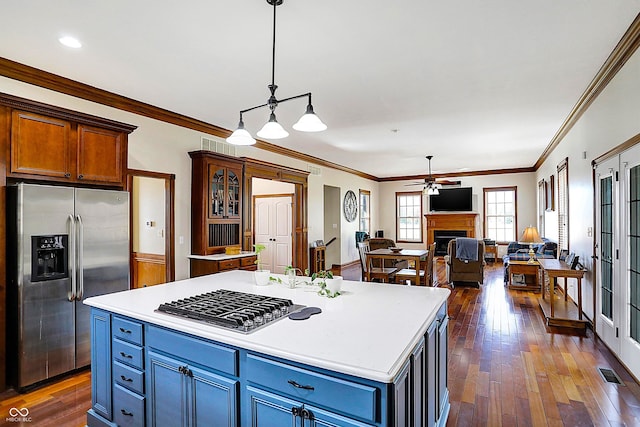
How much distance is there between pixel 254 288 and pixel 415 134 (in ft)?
14.0

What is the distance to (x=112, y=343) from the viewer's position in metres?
2.20

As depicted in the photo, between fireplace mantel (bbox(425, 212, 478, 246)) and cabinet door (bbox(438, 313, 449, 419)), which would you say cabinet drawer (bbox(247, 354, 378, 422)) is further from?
fireplace mantel (bbox(425, 212, 478, 246))

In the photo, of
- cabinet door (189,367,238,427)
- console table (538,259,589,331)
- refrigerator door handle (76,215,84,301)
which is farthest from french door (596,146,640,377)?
refrigerator door handle (76,215,84,301)

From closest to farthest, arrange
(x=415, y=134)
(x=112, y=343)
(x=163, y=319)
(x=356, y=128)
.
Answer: (x=163, y=319) → (x=112, y=343) → (x=356, y=128) → (x=415, y=134)

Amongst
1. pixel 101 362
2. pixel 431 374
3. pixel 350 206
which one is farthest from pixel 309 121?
pixel 350 206

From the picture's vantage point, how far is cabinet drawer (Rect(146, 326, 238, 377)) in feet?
5.36

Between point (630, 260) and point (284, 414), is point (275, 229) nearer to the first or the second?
point (630, 260)

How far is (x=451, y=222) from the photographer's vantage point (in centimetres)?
1067

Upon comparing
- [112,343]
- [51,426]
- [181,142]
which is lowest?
[51,426]

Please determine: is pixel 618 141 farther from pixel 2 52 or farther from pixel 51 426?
pixel 2 52

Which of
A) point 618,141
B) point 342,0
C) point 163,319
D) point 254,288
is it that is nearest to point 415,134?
point 618,141

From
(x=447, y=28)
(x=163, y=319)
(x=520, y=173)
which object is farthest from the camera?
(x=520, y=173)

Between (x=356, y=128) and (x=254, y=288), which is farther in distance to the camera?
(x=356, y=128)

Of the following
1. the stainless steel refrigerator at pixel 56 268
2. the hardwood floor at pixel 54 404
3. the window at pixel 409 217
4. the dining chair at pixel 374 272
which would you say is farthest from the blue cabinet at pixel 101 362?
the window at pixel 409 217
